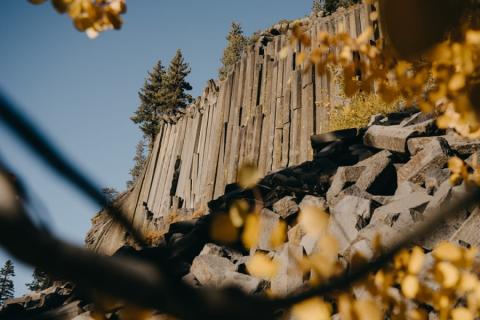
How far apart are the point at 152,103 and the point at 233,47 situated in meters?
10.1

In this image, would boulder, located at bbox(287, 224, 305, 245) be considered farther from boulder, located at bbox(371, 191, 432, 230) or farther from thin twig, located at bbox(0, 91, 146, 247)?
thin twig, located at bbox(0, 91, 146, 247)

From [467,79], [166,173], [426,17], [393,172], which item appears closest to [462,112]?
[467,79]

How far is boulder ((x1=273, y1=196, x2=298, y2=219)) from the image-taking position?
3.71 meters

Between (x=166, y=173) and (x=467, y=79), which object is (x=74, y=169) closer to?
(x=467, y=79)

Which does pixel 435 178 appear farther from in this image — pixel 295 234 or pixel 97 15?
pixel 97 15

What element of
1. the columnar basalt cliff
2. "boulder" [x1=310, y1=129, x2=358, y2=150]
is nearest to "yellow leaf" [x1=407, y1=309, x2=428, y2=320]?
"boulder" [x1=310, y1=129, x2=358, y2=150]

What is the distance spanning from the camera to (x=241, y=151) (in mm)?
9062

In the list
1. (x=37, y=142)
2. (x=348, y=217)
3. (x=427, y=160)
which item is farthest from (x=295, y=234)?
(x=37, y=142)

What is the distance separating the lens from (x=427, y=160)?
11.7 feet

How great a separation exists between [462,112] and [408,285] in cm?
85

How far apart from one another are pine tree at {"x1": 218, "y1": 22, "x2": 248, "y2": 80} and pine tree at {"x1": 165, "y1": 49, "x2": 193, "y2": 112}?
3.74 meters

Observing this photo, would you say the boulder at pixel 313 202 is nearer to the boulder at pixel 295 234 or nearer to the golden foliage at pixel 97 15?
the boulder at pixel 295 234

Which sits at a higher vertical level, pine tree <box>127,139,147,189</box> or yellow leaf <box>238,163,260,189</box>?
pine tree <box>127,139,147,189</box>

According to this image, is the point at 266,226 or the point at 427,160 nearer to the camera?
the point at 427,160
